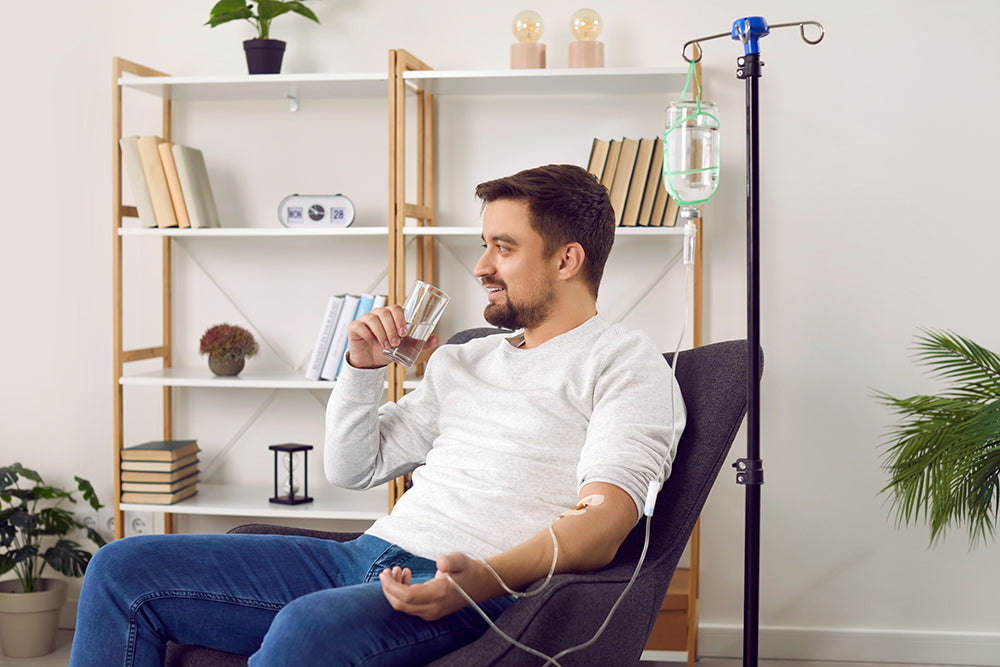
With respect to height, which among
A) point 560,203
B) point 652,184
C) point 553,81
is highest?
point 553,81

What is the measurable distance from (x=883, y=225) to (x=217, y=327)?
74.7 inches

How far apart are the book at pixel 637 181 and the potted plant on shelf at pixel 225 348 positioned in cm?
114

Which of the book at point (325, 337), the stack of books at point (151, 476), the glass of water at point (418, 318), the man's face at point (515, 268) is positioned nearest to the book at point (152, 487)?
the stack of books at point (151, 476)

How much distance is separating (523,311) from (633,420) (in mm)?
322

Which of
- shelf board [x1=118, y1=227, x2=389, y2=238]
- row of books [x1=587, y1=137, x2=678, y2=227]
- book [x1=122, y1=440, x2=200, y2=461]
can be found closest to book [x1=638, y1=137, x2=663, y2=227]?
row of books [x1=587, y1=137, x2=678, y2=227]

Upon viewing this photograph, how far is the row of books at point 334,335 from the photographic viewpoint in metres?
2.46

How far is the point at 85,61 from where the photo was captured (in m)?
2.78

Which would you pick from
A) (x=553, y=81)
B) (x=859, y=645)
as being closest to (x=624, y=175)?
(x=553, y=81)

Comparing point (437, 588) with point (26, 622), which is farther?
point (26, 622)

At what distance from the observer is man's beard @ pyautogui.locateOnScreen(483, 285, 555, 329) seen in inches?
64.4

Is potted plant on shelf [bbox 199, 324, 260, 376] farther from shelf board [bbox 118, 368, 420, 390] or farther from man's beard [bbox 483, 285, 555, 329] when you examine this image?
man's beard [bbox 483, 285, 555, 329]

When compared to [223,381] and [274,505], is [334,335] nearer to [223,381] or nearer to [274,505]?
[223,381]

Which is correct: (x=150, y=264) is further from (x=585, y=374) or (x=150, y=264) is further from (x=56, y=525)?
(x=585, y=374)

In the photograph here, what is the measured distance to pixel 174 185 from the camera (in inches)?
98.2
